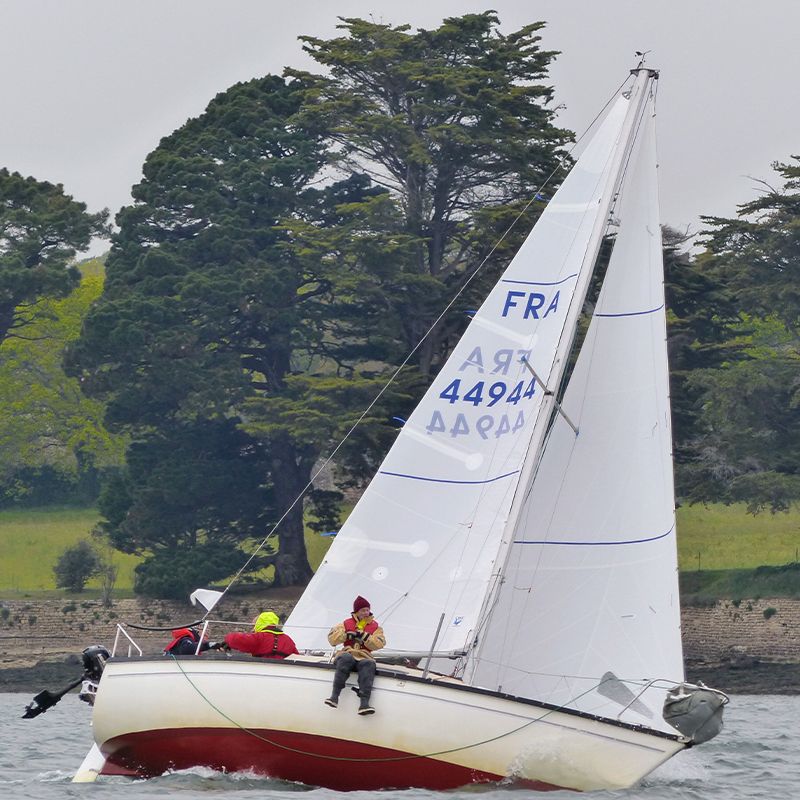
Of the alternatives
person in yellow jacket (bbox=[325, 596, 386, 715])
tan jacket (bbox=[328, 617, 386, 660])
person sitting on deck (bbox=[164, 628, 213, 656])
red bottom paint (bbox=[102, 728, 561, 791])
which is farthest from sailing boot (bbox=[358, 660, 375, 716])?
person sitting on deck (bbox=[164, 628, 213, 656])

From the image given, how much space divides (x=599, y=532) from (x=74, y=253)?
35.1 m

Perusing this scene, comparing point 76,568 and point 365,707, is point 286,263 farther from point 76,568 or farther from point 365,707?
point 365,707

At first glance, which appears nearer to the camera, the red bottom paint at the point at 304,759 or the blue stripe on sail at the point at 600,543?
the red bottom paint at the point at 304,759

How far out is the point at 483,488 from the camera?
1700 centimetres

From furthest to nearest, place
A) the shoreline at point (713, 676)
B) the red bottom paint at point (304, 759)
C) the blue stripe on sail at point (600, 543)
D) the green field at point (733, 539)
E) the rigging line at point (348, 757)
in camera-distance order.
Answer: the green field at point (733, 539)
the shoreline at point (713, 676)
the blue stripe on sail at point (600, 543)
the red bottom paint at point (304, 759)
the rigging line at point (348, 757)

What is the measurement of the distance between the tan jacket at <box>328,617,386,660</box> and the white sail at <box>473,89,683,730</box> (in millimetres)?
1305

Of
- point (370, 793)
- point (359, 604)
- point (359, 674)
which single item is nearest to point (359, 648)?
point (359, 674)

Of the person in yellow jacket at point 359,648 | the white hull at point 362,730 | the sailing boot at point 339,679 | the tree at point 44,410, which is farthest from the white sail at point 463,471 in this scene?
the tree at point 44,410

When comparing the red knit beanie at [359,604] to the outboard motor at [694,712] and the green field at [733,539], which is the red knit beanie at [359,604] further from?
the green field at [733,539]

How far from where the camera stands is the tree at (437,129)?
43250 millimetres

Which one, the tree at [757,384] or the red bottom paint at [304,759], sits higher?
the tree at [757,384]

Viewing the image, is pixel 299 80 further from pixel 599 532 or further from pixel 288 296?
pixel 599 532

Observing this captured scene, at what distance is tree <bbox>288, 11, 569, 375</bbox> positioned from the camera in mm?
43250

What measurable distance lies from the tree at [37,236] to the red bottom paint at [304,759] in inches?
1328
